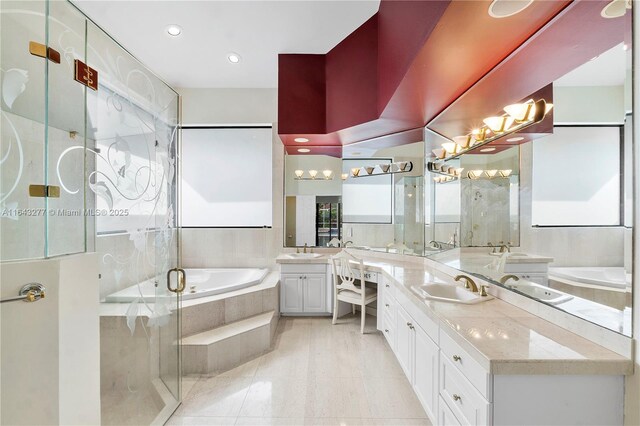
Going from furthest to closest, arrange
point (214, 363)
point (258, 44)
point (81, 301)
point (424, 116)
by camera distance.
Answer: point (258, 44)
point (424, 116)
point (214, 363)
point (81, 301)

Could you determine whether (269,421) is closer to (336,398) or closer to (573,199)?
(336,398)

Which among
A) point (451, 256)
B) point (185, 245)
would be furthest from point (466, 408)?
point (185, 245)

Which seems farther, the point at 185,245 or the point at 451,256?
the point at 185,245

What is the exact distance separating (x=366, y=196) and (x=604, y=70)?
2.76m

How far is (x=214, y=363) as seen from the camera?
2422 millimetres

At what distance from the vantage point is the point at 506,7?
1.26m

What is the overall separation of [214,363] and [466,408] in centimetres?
206

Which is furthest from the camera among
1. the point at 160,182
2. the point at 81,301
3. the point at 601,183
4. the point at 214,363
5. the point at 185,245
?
the point at 185,245

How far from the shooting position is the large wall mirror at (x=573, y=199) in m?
1.08

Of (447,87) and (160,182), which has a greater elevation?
(447,87)

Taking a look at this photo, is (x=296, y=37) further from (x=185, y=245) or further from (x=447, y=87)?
(x=185, y=245)

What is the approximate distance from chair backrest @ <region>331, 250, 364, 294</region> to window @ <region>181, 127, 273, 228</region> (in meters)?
1.32

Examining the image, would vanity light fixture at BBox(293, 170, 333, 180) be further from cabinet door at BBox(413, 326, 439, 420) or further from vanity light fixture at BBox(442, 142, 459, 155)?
cabinet door at BBox(413, 326, 439, 420)

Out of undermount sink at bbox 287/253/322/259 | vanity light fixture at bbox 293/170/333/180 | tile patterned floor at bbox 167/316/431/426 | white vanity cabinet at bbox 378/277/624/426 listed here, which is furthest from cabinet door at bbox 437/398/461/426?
vanity light fixture at bbox 293/170/333/180
